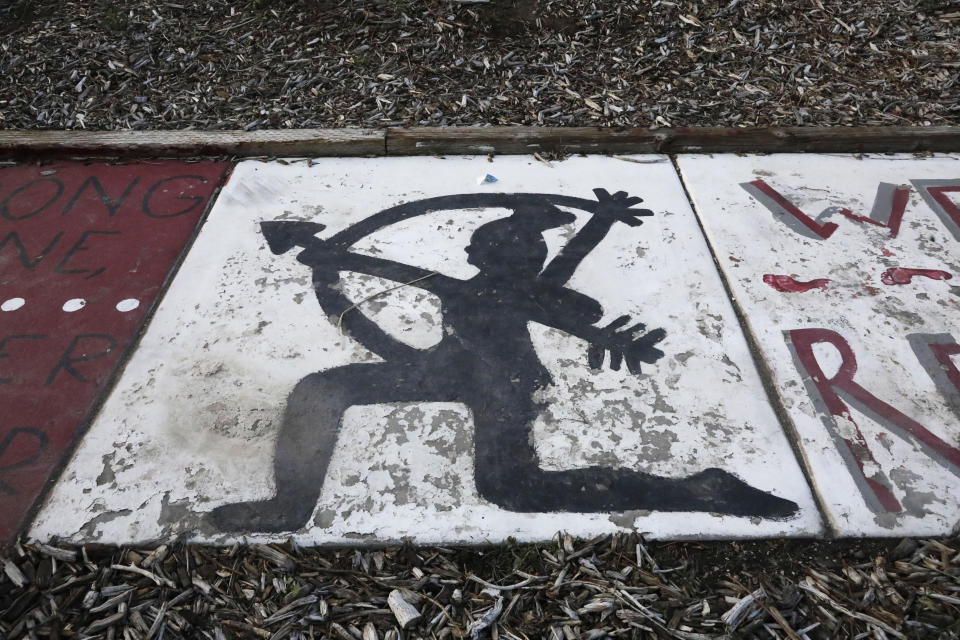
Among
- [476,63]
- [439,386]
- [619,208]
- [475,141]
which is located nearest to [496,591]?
[439,386]

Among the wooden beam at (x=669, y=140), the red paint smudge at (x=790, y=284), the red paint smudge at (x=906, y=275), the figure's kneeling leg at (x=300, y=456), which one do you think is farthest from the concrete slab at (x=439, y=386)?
the red paint smudge at (x=906, y=275)

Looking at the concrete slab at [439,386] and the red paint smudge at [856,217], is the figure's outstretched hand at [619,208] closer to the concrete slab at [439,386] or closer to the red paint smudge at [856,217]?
the concrete slab at [439,386]

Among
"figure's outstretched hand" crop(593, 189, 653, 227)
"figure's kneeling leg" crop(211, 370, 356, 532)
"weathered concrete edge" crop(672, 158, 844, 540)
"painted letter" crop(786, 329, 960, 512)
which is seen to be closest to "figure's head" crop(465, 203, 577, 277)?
"figure's outstretched hand" crop(593, 189, 653, 227)

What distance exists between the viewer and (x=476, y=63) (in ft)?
11.6

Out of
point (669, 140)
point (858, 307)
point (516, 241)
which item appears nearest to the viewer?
point (858, 307)

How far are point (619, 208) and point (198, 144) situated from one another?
2119 mm

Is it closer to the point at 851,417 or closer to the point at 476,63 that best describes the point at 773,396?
the point at 851,417

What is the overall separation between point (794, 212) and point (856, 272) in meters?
0.42

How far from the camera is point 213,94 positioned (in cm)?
346

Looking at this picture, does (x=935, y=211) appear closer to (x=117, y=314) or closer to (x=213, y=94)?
(x=117, y=314)

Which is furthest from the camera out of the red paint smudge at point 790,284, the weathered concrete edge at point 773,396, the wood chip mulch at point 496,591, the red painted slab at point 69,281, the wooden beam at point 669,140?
the wooden beam at point 669,140

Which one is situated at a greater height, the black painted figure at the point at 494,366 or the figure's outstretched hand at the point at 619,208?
the figure's outstretched hand at the point at 619,208

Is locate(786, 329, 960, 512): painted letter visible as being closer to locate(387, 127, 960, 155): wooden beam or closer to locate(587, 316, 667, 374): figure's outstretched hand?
locate(587, 316, 667, 374): figure's outstretched hand

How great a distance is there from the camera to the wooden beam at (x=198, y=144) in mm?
3129
